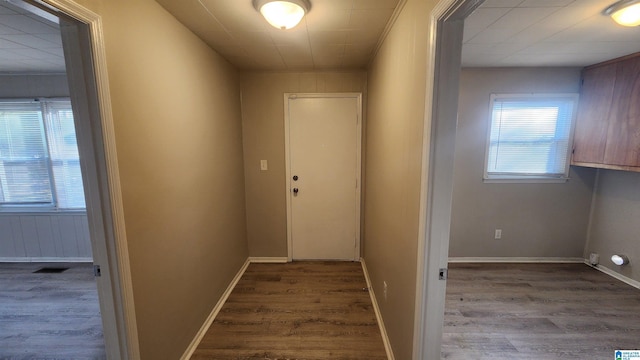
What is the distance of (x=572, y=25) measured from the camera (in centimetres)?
180

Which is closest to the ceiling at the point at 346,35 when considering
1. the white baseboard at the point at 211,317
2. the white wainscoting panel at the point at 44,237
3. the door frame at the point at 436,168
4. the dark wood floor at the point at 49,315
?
the door frame at the point at 436,168

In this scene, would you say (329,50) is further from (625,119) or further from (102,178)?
(625,119)

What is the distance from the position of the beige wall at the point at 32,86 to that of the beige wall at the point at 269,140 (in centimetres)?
218

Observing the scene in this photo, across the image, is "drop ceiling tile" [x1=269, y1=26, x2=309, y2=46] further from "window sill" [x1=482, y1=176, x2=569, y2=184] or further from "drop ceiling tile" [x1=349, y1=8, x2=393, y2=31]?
"window sill" [x1=482, y1=176, x2=569, y2=184]

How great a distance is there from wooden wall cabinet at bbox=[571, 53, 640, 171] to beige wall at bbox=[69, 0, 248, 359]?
3.94 m

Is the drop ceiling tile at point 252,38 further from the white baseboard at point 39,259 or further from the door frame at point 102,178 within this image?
the white baseboard at point 39,259

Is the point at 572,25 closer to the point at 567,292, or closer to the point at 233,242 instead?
the point at 567,292

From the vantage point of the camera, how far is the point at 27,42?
1.99 meters

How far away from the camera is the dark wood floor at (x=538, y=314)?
182 cm

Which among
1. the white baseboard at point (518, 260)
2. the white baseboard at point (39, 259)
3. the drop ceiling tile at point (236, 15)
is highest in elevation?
the drop ceiling tile at point (236, 15)

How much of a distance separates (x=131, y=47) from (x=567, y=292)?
4129mm

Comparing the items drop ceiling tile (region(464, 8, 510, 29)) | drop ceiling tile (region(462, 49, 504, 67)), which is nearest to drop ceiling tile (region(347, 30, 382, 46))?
drop ceiling tile (region(464, 8, 510, 29))

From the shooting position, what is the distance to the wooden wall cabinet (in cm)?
235

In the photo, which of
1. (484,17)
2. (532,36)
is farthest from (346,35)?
(532,36)
